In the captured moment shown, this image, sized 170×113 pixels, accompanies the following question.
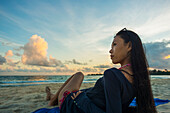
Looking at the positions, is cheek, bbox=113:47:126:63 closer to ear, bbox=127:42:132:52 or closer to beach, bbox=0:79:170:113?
ear, bbox=127:42:132:52

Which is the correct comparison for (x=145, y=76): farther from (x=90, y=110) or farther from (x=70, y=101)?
(x=70, y=101)

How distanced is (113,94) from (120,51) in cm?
60

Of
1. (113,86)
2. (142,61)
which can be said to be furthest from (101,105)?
(142,61)

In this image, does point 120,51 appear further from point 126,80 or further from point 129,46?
point 126,80

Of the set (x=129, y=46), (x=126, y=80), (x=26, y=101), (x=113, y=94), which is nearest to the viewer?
(x=113, y=94)

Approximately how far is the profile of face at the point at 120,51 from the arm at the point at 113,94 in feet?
1.26

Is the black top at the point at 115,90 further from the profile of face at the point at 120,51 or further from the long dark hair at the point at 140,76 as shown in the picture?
the profile of face at the point at 120,51

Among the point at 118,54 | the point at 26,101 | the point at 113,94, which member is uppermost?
the point at 118,54

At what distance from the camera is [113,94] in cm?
116

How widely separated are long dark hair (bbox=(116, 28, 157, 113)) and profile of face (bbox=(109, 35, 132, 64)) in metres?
0.05

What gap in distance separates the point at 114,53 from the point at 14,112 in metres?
3.38

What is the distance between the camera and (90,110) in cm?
147

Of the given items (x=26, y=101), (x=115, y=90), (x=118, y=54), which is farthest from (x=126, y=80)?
(x=26, y=101)

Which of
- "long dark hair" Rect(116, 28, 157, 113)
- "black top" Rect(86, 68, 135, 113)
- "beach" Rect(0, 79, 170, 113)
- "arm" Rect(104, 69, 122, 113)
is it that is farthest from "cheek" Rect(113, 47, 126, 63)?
"beach" Rect(0, 79, 170, 113)
